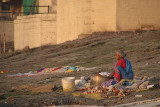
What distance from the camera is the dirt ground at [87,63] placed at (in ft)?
26.3

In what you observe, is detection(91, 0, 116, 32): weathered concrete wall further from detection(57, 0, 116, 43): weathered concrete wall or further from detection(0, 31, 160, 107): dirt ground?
detection(0, 31, 160, 107): dirt ground

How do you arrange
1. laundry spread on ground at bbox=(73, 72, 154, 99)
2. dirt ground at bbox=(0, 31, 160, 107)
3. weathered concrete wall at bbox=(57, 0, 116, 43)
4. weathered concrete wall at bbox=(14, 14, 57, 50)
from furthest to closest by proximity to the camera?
1. weathered concrete wall at bbox=(14, 14, 57, 50)
2. weathered concrete wall at bbox=(57, 0, 116, 43)
3. laundry spread on ground at bbox=(73, 72, 154, 99)
4. dirt ground at bbox=(0, 31, 160, 107)

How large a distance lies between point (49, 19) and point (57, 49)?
230 inches

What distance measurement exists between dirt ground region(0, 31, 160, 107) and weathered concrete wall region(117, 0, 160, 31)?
0.51 metres

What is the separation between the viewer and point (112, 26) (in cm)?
2080

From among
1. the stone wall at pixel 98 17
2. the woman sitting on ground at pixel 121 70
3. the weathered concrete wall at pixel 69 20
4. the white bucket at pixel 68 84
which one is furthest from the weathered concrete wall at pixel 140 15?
the white bucket at pixel 68 84

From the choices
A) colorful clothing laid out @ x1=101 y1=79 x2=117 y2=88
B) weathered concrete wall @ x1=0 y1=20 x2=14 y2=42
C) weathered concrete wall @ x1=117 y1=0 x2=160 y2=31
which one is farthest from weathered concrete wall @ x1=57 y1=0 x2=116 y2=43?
colorful clothing laid out @ x1=101 y1=79 x2=117 y2=88

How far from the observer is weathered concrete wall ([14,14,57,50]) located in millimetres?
26047

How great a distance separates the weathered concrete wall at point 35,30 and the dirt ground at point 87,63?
2.71m

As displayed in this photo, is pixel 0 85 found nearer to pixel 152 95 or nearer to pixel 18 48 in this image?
pixel 152 95

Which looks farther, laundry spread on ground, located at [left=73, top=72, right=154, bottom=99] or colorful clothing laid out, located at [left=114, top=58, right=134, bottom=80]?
colorful clothing laid out, located at [left=114, top=58, right=134, bottom=80]

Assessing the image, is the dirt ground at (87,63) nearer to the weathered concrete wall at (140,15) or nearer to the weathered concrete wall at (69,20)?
the weathered concrete wall at (140,15)

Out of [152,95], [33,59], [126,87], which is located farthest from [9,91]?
[33,59]

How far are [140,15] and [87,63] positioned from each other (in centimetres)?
634
